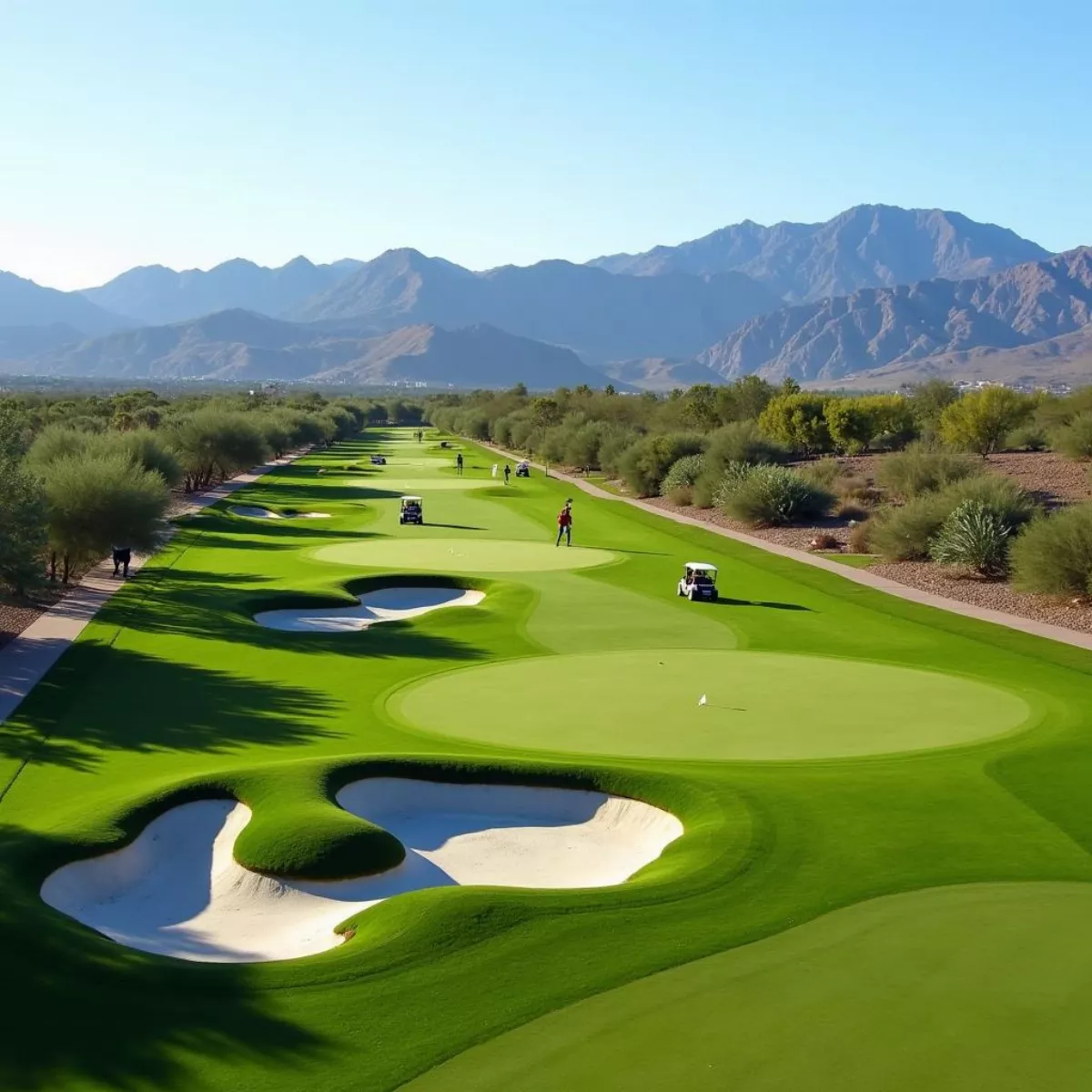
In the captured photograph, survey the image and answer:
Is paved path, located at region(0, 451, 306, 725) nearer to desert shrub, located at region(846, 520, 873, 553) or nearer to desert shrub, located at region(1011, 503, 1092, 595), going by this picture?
desert shrub, located at region(1011, 503, 1092, 595)

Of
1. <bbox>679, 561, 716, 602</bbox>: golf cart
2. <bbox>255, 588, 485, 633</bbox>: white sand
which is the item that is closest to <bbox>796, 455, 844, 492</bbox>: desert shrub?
<bbox>679, 561, 716, 602</bbox>: golf cart

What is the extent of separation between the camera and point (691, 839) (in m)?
14.6

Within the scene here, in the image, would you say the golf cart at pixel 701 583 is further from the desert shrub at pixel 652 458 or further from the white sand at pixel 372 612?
the desert shrub at pixel 652 458

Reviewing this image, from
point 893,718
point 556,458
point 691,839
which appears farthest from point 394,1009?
point 556,458

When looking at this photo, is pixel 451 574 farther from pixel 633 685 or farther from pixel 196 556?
pixel 633 685

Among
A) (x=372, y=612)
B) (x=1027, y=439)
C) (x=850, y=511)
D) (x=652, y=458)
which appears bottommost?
(x=372, y=612)

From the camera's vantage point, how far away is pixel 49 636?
27.3 meters

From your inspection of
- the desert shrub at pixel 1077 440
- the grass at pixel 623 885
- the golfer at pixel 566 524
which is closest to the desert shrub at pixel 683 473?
the golfer at pixel 566 524

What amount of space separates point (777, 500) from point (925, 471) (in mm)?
6212

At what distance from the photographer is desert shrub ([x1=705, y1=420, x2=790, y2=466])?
63.9 metres

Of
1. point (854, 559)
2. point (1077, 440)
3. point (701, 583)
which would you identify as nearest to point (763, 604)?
point (701, 583)

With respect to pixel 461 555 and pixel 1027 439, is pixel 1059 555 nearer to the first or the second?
pixel 461 555

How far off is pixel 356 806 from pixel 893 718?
30.0 feet

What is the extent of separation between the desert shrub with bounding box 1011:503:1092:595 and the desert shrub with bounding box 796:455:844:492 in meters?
23.0
